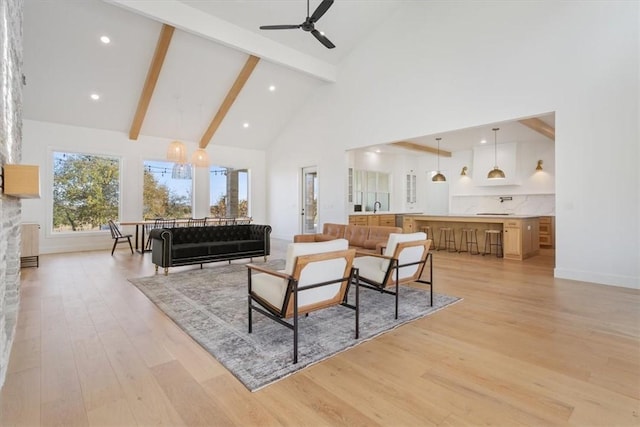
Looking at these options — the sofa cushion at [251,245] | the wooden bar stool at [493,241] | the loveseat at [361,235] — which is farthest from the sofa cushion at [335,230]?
the wooden bar stool at [493,241]

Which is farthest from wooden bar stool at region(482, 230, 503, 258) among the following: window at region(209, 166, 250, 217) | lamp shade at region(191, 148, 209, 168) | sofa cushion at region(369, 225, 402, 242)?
window at region(209, 166, 250, 217)

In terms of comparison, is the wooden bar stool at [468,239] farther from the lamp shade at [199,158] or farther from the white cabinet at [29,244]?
the white cabinet at [29,244]

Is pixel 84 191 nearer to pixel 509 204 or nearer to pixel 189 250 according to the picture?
pixel 189 250

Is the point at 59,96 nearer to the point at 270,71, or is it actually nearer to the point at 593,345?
the point at 270,71

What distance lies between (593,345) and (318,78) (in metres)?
7.69

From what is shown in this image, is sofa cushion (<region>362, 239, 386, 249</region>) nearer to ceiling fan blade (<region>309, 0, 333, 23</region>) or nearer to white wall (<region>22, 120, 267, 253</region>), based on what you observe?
ceiling fan blade (<region>309, 0, 333, 23</region>)

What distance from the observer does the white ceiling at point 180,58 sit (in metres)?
5.50

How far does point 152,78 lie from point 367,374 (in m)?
7.11

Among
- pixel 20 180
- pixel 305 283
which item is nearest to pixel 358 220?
pixel 305 283

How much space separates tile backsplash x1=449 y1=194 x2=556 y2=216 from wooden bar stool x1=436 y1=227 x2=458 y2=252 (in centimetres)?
268

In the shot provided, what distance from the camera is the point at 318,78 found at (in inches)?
324

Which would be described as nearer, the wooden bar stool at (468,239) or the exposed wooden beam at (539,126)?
the exposed wooden beam at (539,126)

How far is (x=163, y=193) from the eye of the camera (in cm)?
898

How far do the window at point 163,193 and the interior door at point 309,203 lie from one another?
11.0 ft
